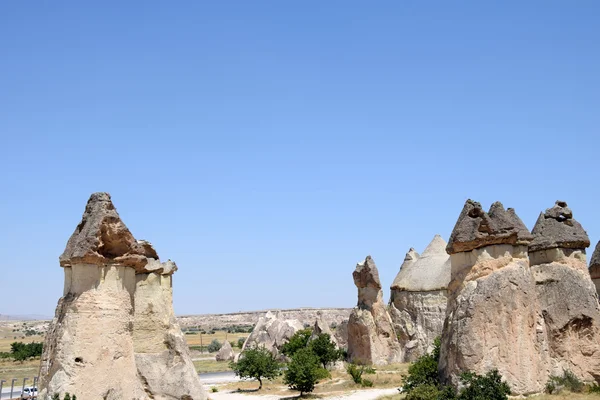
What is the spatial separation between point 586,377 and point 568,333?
125 cm

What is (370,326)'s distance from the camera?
31922 millimetres

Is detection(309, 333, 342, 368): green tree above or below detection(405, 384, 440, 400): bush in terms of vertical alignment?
above

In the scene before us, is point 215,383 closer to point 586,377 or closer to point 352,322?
point 352,322

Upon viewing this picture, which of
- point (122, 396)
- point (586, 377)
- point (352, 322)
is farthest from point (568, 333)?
point (352, 322)

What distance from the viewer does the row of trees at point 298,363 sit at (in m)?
22.4

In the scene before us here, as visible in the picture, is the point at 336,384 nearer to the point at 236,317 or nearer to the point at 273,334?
the point at 273,334

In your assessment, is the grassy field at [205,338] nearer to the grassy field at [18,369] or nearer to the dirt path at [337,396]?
the grassy field at [18,369]

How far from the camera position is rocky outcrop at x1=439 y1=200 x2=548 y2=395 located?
15500 millimetres

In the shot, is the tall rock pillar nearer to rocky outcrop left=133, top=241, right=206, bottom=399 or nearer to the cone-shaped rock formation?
rocky outcrop left=133, top=241, right=206, bottom=399

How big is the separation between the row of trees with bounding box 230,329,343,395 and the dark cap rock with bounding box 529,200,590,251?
9.04 m

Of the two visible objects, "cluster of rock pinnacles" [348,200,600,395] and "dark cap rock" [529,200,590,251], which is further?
"dark cap rock" [529,200,590,251]

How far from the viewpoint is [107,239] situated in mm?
14430

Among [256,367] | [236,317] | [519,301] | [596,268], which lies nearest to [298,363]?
[256,367]

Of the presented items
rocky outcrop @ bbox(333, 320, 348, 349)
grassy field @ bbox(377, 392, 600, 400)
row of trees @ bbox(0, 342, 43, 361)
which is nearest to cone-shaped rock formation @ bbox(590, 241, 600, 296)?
grassy field @ bbox(377, 392, 600, 400)
